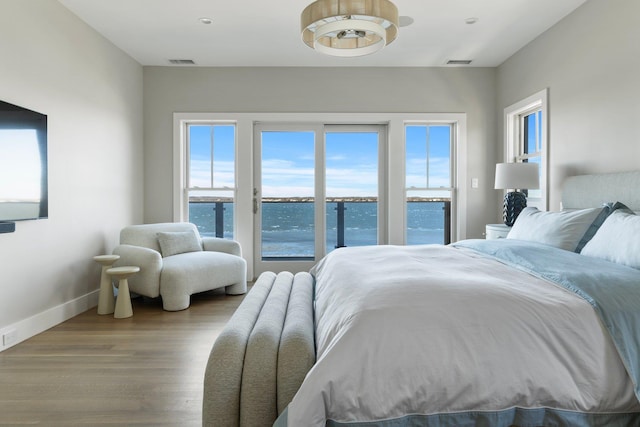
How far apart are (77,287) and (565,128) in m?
4.72

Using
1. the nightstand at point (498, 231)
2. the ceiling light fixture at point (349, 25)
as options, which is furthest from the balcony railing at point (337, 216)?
the ceiling light fixture at point (349, 25)

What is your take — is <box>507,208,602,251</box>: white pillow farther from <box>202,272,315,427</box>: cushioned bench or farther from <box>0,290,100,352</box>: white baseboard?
<box>0,290,100,352</box>: white baseboard

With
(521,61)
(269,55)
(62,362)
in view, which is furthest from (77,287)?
(521,61)

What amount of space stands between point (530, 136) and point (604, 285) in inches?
134

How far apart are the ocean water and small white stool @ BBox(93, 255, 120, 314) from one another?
1610 mm

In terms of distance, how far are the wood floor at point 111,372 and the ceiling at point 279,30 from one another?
2.74 metres

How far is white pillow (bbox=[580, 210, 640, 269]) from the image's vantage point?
1.95m

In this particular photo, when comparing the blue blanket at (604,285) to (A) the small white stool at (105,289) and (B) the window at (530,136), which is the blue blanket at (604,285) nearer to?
(B) the window at (530,136)

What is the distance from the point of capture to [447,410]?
4.37 feet

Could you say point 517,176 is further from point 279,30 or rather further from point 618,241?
point 279,30

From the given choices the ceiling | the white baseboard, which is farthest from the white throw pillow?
the ceiling

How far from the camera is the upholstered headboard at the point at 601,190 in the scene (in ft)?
8.86

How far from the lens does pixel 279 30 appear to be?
3943mm

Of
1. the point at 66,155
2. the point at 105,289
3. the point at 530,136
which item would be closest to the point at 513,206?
the point at 530,136
